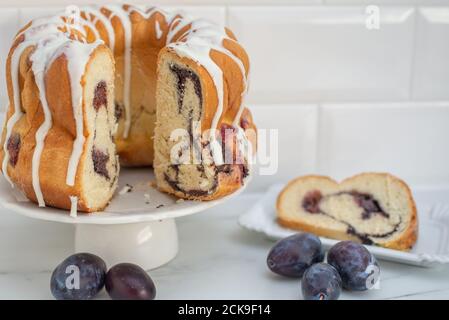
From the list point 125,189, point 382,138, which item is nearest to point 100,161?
point 125,189

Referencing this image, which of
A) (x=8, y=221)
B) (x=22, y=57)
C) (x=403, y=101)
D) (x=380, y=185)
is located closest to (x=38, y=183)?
(x=22, y=57)

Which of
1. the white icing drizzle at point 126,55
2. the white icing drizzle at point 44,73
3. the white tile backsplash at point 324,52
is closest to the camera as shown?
the white icing drizzle at point 44,73

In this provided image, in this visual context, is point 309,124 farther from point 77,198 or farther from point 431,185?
point 77,198

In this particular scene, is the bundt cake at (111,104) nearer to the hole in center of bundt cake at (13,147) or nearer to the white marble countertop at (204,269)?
the hole in center of bundt cake at (13,147)

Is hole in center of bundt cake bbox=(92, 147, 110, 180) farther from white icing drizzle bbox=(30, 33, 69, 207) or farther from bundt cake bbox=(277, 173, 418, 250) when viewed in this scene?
bundt cake bbox=(277, 173, 418, 250)

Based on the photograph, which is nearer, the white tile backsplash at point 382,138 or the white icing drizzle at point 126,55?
the white icing drizzle at point 126,55

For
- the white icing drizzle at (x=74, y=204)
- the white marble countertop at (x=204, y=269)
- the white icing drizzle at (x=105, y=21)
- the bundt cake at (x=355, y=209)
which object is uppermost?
the white icing drizzle at (x=105, y=21)

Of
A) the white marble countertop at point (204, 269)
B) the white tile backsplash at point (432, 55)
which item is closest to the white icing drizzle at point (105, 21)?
the white marble countertop at point (204, 269)
